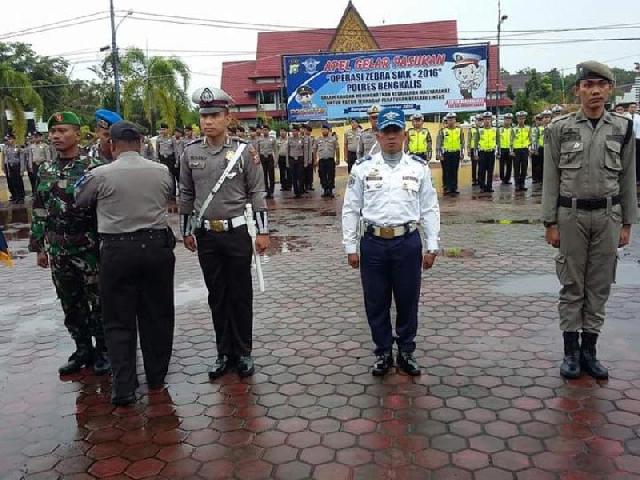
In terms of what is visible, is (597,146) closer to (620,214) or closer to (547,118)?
(620,214)

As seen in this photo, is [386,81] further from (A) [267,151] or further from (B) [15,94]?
(B) [15,94]

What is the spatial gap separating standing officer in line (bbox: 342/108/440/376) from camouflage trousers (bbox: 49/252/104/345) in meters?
1.74

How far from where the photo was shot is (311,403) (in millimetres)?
3619

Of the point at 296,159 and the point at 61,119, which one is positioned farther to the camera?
the point at 296,159

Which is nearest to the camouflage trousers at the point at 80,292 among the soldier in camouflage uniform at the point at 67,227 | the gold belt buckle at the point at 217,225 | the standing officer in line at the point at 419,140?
the soldier in camouflage uniform at the point at 67,227

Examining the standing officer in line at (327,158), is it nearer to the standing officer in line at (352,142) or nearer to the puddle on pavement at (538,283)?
the standing officer in line at (352,142)

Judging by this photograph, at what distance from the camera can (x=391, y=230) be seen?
381cm

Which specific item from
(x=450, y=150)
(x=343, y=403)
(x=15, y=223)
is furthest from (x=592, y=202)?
(x=15, y=223)

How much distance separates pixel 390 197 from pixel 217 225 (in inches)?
44.6

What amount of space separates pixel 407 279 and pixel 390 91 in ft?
48.9

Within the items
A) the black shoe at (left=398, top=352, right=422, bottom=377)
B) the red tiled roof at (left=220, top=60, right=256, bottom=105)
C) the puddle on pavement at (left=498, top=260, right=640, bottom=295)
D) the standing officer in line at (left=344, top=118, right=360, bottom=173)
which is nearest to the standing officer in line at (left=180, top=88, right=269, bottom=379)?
the black shoe at (left=398, top=352, right=422, bottom=377)

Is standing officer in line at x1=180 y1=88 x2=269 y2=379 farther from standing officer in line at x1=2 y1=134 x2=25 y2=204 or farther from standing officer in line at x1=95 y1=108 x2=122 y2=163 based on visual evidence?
standing officer in line at x1=2 y1=134 x2=25 y2=204

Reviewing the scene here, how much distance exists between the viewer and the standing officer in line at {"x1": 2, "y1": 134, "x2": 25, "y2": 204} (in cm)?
1686

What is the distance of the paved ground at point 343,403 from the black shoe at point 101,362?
0.44 ft
